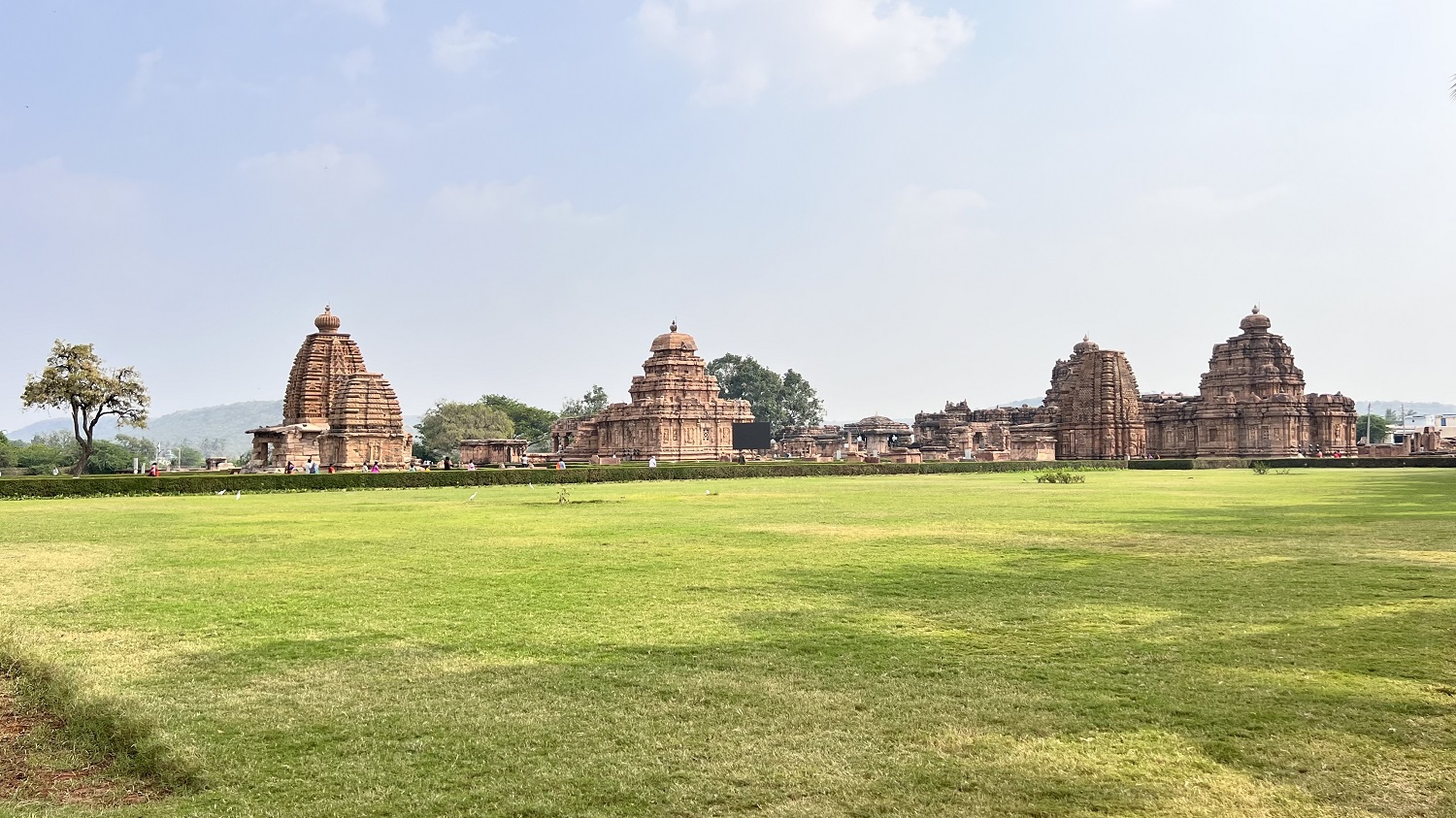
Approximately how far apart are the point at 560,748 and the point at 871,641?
3.25 metres

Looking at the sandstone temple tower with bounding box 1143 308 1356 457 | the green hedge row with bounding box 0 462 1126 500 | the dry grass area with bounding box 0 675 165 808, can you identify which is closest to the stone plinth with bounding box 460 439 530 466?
the green hedge row with bounding box 0 462 1126 500

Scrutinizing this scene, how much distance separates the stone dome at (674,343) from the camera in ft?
236

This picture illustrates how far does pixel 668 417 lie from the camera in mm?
68125

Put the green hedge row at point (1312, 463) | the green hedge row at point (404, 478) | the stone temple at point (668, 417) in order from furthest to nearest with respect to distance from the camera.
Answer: the stone temple at point (668, 417) → the green hedge row at point (1312, 463) → the green hedge row at point (404, 478)

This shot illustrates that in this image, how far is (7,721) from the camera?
21.6 feet

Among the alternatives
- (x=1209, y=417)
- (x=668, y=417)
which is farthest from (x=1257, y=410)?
(x=668, y=417)

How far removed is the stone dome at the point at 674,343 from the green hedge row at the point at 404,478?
22.1 meters

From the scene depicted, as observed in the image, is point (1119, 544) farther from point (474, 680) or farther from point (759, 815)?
point (759, 815)

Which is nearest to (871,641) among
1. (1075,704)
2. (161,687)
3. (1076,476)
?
(1075,704)

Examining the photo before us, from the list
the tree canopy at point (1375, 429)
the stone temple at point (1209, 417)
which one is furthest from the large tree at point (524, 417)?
the tree canopy at point (1375, 429)

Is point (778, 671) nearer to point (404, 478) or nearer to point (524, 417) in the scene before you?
point (404, 478)

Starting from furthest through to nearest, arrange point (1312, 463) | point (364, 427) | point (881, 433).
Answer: point (881, 433) < point (1312, 463) < point (364, 427)

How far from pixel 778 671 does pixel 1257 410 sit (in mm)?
70748

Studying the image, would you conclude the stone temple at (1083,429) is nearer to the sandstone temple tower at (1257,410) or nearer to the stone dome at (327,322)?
the sandstone temple tower at (1257,410)
